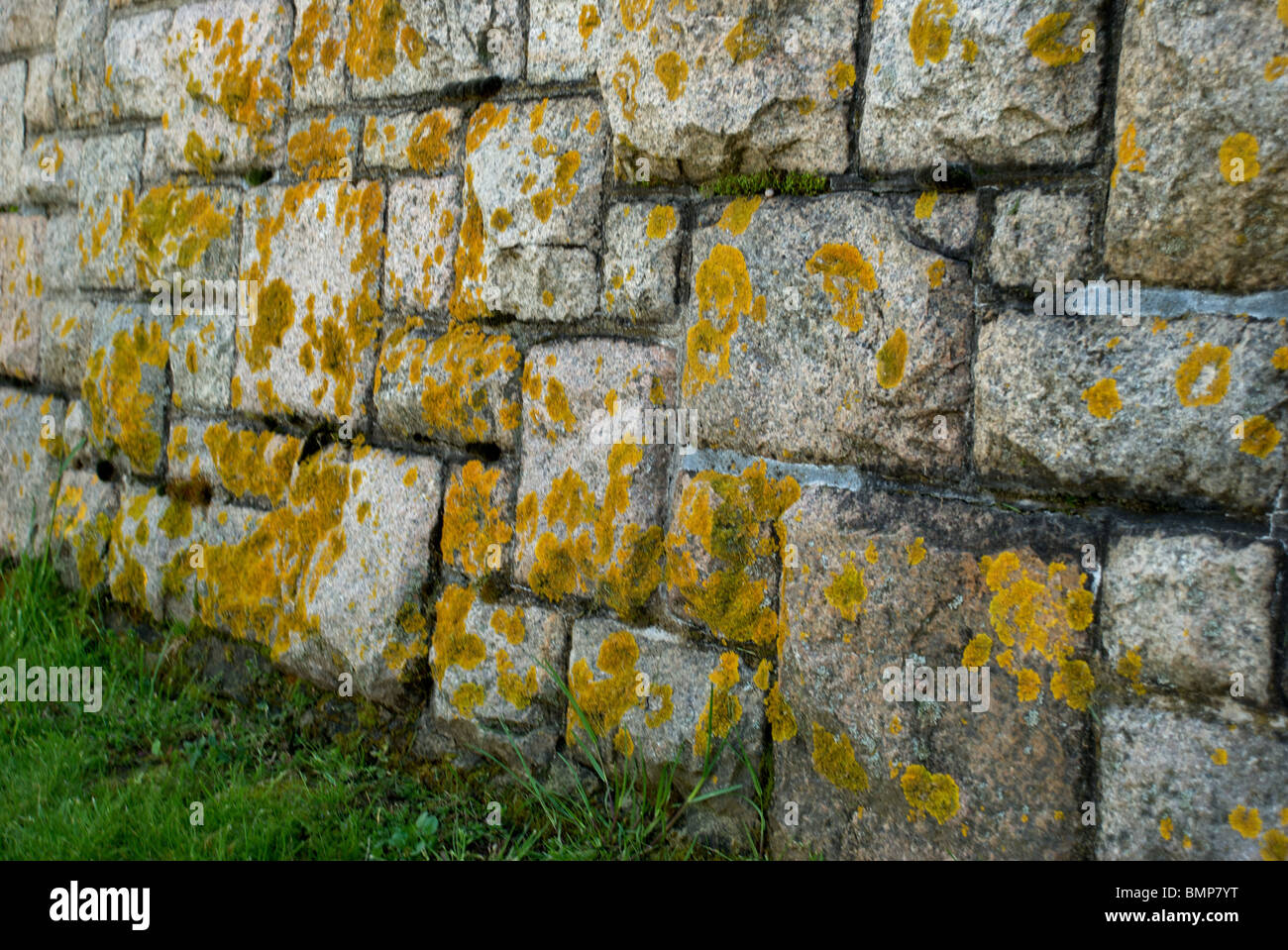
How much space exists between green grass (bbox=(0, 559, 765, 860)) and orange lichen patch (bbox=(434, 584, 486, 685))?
239 millimetres

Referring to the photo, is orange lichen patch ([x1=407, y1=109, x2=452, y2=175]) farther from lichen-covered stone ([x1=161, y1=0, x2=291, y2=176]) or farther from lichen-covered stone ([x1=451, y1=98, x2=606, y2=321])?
lichen-covered stone ([x1=161, y1=0, x2=291, y2=176])

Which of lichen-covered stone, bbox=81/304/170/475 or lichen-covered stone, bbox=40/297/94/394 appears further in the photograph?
lichen-covered stone, bbox=40/297/94/394

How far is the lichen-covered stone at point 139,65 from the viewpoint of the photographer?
304 cm

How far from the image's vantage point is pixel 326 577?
2.46 m

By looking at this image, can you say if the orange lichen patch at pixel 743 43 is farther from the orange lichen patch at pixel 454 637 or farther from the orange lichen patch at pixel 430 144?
the orange lichen patch at pixel 454 637

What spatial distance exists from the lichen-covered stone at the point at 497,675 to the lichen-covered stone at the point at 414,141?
3.59 feet

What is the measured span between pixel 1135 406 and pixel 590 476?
1.08 meters

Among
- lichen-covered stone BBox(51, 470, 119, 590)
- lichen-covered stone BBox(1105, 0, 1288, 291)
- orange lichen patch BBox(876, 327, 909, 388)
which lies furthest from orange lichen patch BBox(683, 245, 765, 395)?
lichen-covered stone BBox(51, 470, 119, 590)

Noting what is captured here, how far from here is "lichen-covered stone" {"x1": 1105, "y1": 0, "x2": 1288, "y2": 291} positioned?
131 centimetres

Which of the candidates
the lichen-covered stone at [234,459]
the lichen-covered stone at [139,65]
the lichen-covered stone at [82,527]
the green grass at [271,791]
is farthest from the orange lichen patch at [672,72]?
the lichen-covered stone at [82,527]

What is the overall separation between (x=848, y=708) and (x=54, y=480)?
3.03m

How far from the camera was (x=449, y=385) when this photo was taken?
90.2 inches

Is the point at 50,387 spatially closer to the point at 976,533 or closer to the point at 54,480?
the point at 54,480

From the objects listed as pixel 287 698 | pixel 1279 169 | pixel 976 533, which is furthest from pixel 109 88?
pixel 1279 169
